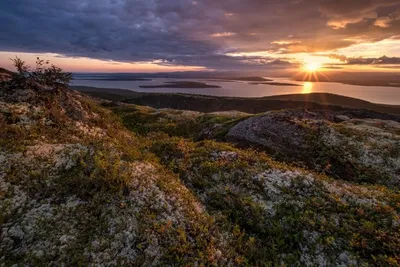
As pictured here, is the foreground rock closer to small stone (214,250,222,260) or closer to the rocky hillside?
the rocky hillside

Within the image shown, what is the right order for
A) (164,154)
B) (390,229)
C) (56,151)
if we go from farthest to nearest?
(164,154), (56,151), (390,229)

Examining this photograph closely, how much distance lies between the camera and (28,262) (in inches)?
409

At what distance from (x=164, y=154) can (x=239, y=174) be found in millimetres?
6733

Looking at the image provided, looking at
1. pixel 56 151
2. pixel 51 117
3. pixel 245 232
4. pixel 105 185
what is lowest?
pixel 245 232

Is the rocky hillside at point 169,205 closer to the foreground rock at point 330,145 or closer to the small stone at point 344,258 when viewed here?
the small stone at point 344,258

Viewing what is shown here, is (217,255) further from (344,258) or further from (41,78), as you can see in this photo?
(41,78)

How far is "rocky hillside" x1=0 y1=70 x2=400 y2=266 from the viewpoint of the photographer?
452 inches

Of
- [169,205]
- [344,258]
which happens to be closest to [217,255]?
[169,205]

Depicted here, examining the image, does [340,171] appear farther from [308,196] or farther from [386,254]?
[386,254]

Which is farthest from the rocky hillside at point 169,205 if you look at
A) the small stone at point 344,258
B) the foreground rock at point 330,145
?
the foreground rock at point 330,145

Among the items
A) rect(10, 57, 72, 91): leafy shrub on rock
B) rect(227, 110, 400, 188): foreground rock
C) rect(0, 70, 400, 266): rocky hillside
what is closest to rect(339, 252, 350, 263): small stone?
rect(0, 70, 400, 266): rocky hillside

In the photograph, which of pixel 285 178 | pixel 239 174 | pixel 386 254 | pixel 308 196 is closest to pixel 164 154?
pixel 239 174

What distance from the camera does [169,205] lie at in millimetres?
14039

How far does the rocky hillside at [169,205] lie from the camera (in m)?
11.5
